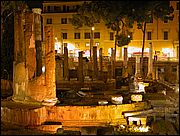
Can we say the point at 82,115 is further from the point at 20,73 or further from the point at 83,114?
the point at 20,73

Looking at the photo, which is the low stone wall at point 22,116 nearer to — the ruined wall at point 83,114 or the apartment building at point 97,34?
the ruined wall at point 83,114

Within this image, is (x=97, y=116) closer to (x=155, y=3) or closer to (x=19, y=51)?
(x=19, y=51)

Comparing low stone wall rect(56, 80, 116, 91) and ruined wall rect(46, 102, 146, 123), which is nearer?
ruined wall rect(46, 102, 146, 123)

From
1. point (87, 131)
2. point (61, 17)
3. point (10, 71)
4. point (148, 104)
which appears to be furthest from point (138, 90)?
point (61, 17)

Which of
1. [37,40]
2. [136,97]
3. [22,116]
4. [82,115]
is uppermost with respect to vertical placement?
[37,40]

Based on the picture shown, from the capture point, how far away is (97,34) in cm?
5206

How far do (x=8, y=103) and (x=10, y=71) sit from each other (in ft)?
33.8

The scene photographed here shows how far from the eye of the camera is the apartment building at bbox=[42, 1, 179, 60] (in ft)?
165

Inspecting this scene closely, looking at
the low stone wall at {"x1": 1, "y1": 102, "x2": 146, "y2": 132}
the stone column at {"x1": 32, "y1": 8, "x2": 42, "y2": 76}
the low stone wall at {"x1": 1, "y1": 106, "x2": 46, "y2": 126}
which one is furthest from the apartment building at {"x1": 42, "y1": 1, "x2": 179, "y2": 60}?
the low stone wall at {"x1": 1, "y1": 106, "x2": 46, "y2": 126}

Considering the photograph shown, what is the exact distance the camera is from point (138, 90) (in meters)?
24.3

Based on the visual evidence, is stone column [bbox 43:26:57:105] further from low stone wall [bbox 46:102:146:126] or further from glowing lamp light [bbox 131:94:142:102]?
glowing lamp light [bbox 131:94:142:102]

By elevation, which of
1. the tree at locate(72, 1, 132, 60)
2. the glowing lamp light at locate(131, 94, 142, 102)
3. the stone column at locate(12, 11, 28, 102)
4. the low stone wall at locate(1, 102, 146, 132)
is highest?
the tree at locate(72, 1, 132, 60)

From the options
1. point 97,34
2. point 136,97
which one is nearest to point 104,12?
point 136,97

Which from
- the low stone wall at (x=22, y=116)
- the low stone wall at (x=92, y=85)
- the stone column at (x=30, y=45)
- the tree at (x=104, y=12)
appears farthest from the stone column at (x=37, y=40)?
the low stone wall at (x=92, y=85)
